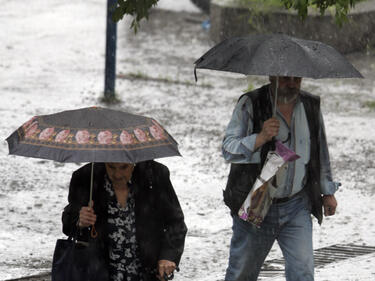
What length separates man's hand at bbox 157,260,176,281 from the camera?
4.65 meters

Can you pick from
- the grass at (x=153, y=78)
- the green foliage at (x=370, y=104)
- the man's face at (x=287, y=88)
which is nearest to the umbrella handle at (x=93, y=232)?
the man's face at (x=287, y=88)

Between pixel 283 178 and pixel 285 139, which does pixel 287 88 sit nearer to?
pixel 285 139

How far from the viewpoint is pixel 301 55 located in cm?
524

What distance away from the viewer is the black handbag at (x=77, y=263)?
4.54m

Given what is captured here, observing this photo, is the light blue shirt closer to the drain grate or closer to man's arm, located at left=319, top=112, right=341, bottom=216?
man's arm, located at left=319, top=112, right=341, bottom=216

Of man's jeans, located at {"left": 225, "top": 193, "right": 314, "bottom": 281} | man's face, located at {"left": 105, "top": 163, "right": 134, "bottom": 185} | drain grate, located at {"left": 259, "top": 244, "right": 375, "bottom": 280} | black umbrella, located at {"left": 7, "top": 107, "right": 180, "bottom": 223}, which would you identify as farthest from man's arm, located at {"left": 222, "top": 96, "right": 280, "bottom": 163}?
drain grate, located at {"left": 259, "top": 244, "right": 375, "bottom": 280}

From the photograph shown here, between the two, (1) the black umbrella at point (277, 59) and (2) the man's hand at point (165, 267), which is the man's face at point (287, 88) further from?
(2) the man's hand at point (165, 267)

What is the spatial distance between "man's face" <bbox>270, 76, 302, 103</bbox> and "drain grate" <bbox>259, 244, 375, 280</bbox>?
1979 millimetres

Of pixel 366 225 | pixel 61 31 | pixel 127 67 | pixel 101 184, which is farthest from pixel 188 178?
pixel 61 31

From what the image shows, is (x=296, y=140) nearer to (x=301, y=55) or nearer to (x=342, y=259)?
(x=301, y=55)

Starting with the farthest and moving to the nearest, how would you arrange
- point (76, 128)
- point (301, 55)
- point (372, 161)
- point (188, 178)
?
point (372, 161), point (188, 178), point (301, 55), point (76, 128)

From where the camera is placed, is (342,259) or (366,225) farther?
(366,225)

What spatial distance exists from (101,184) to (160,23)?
16.7m

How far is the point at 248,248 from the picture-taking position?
541 cm
